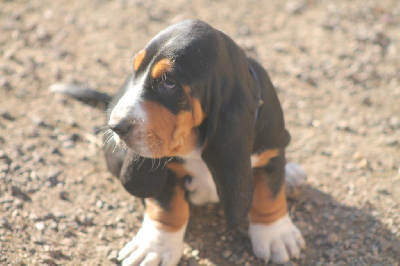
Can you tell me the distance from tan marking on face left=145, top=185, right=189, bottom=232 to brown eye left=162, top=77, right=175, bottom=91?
931 mm

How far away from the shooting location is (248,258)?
3930 millimetres

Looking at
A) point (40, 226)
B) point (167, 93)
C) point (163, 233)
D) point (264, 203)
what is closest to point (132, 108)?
point (167, 93)

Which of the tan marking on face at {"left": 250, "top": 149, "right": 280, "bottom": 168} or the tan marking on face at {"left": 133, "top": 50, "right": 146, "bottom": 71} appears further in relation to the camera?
the tan marking on face at {"left": 250, "top": 149, "right": 280, "bottom": 168}

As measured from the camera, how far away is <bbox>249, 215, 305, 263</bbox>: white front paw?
389 centimetres

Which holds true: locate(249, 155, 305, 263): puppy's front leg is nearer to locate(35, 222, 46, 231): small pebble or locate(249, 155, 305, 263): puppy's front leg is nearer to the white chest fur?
the white chest fur

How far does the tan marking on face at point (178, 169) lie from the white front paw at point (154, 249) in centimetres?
38

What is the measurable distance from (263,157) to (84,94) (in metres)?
2.21

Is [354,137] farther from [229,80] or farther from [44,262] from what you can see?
[44,262]

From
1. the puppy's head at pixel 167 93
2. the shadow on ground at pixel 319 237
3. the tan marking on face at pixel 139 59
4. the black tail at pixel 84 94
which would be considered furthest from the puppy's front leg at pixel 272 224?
the black tail at pixel 84 94

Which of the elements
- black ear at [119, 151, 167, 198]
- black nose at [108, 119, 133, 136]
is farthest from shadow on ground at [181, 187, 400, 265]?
black nose at [108, 119, 133, 136]

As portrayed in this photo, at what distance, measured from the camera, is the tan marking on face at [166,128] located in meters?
3.04

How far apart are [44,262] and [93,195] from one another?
855 millimetres

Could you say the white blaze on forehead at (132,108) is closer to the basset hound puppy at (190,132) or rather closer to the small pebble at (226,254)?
the basset hound puppy at (190,132)

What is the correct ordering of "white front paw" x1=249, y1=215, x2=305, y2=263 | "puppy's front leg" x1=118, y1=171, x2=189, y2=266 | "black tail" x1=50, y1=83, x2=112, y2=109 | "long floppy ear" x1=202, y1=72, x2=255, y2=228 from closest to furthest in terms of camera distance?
"long floppy ear" x1=202, y1=72, x2=255, y2=228
"puppy's front leg" x1=118, y1=171, x2=189, y2=266
"white front paw" x1=249, y1=215, x2=305, y2=263
"black tail" x1=50, y1=83, x2=112, y2=109
